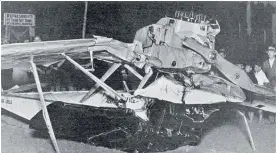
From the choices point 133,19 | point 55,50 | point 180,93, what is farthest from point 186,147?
point 133,19

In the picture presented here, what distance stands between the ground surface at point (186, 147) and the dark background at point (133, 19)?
6.48 m

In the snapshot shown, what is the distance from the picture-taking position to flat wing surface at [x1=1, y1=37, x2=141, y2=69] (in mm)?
4855

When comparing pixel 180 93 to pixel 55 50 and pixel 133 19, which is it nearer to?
pixel 55 50

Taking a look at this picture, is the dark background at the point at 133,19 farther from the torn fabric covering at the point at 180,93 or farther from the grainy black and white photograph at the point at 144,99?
A: the torn fabric covering at the point at 180,93

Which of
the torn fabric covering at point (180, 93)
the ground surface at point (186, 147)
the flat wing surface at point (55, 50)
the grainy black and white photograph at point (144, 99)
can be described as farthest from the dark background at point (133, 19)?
the torn fabric covering at point (180, 93)

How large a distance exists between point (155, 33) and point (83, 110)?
2.22 metres

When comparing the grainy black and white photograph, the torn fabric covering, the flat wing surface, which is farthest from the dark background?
the torn fabric covering

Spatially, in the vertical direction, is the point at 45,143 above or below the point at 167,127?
below

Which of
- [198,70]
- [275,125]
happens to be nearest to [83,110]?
[198,70]

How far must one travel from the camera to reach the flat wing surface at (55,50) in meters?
4.86

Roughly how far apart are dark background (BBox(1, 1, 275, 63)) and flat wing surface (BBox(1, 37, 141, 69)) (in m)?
8.64

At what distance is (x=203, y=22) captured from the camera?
251 inches

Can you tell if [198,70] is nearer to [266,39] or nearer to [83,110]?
[83,110]

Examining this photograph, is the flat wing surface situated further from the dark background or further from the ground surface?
the dark background
